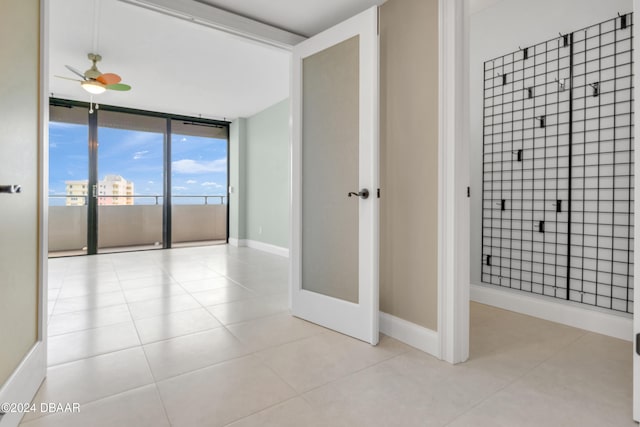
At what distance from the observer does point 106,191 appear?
6.05 m

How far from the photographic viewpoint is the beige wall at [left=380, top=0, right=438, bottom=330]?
6.38ft

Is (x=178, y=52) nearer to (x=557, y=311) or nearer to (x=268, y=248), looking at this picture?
(x=268, y=248)

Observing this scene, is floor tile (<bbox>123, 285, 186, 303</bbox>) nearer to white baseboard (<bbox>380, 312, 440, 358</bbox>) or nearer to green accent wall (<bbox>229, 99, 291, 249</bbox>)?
white baseboard (<bbox>380, 312, 440, 358</bbox>)

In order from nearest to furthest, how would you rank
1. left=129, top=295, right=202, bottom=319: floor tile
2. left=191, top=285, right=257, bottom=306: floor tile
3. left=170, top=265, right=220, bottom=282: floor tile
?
1. left=129, top=295, right=202, bottom=319: floor tile
2. left=191, top=285, right=257, bottom=306: floor tile
3. left=170, top=265, right=220, bottom=282: floor tile

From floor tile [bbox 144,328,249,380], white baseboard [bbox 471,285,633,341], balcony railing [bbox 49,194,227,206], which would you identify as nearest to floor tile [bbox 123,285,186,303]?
floor tile [bbox 144,328,249,380]

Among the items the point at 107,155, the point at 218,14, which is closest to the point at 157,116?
the point at 107,155

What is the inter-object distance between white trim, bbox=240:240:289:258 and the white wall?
3.13 m

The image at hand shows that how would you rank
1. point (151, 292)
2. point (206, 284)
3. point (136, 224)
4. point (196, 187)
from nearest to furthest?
point (151, 292) < point (206, 284) < point (136, 224) < point (196, 187)

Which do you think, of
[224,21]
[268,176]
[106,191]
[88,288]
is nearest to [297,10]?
[224,21]

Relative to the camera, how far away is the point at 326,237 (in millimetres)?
2373

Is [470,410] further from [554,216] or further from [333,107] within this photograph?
[333,107]

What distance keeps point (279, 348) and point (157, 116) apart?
5.71 m

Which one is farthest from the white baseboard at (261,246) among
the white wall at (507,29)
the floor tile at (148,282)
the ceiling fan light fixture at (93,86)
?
the ceiling fan light fixture at (93,86)

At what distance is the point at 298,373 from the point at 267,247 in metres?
4.31
